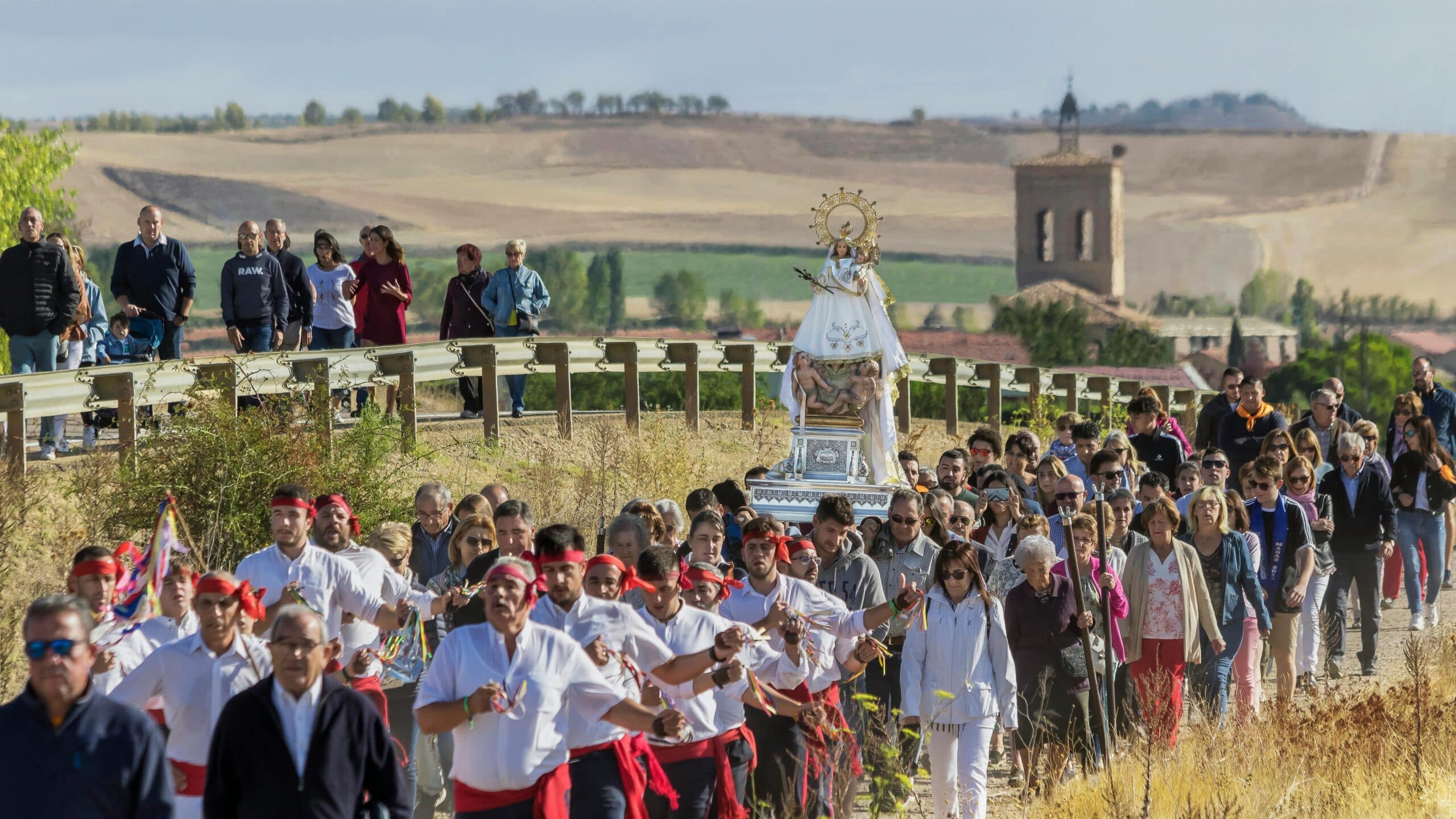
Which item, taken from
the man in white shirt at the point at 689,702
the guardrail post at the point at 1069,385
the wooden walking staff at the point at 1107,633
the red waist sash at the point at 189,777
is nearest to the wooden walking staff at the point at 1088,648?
the wooden walking staff at the point at 1107,633

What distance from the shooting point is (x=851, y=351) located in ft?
52.4

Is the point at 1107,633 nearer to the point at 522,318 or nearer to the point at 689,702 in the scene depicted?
the point at 689,702

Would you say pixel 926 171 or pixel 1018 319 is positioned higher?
pixel 926 171

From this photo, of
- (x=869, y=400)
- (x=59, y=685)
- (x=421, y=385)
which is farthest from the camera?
(x=421, y=385)

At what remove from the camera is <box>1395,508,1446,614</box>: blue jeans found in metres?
15.5

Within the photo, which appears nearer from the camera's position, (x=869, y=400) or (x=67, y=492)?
(x=67, y=492)

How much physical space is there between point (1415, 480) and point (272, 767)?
11314 millimetres

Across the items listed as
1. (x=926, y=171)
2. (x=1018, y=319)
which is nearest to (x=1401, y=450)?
(x=1018, y=319)

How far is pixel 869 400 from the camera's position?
52.4 feet

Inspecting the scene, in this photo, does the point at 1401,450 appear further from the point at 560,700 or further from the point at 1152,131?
the point at 1152,131

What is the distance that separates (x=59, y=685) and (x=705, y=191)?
185 m

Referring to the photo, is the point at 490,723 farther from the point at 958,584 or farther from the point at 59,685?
the point at 958,584

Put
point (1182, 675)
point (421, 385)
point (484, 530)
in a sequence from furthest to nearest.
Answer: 1. point (421, 385)
2. point (1182, 675)
3. point (484, 530)

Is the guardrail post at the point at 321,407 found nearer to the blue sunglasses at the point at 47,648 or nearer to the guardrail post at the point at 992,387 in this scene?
the blue sunglasses at the point at 47,648
